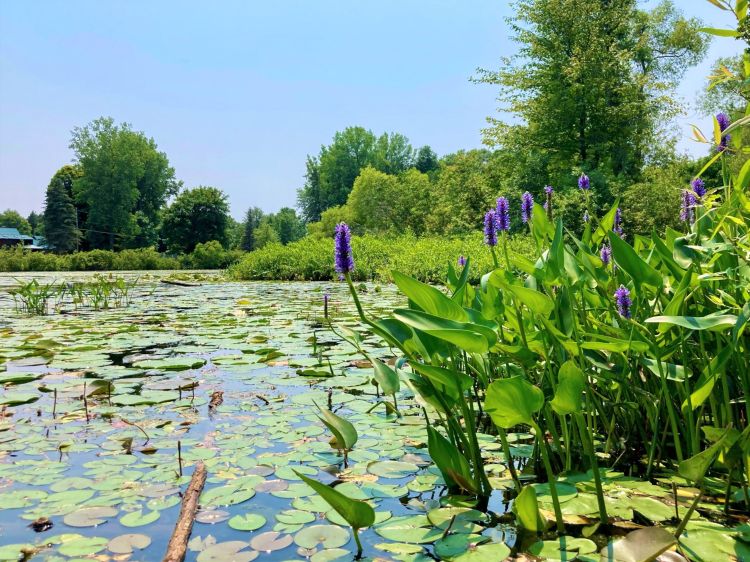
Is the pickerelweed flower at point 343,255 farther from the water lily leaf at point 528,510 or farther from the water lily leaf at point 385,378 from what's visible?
the water lily leaf at point 528,510

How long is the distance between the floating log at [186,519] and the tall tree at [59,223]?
144 ft

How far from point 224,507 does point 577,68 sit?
60.8ft

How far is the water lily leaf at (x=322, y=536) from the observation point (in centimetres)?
131

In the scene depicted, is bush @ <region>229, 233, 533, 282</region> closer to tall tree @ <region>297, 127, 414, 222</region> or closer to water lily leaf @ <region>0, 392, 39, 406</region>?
water lily leaf @ <region>0, 392, 39, 406</region>

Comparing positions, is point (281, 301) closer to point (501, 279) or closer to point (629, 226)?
point (501, 279)

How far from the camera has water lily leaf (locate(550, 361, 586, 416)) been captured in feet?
3.74

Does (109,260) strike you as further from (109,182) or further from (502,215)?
(502,215)

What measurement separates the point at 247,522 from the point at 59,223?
45.6m

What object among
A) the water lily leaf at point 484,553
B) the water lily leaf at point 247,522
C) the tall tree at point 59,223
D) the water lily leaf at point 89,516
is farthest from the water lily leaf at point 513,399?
the tall tree at point 59,223

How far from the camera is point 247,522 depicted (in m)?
1.41

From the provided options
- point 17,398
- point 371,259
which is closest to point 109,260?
point 371,259

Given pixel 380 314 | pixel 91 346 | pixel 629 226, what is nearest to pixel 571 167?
pixel 629 226

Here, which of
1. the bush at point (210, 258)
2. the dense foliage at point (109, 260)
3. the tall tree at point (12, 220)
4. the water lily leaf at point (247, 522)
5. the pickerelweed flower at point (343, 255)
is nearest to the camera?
the water lily leaf at point (247, 522)

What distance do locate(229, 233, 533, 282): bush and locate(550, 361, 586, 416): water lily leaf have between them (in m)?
8.67
